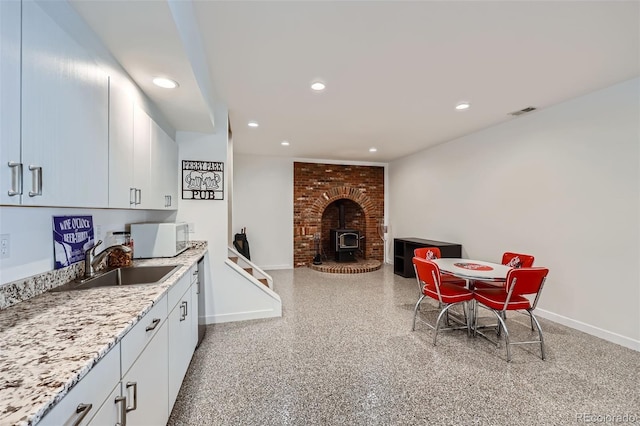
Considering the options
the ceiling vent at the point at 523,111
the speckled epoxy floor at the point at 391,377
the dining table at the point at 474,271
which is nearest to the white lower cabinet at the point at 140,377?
the speckled epoxy floor at the point at 391,377

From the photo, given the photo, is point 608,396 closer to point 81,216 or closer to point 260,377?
point 260,377

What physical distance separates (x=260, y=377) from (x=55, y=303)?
4.67 feet

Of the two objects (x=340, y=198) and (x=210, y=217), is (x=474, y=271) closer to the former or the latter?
(x=210, y=217)

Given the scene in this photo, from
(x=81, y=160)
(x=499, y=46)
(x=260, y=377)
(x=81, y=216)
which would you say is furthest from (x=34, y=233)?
(x=499, y=46)

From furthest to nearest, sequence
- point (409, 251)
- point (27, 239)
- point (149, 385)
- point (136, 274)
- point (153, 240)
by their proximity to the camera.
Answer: point (409, 251)
point (153, 240)
point (136, 274)
point (27, 239)
point (149, 385)

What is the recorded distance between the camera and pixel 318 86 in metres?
2.71

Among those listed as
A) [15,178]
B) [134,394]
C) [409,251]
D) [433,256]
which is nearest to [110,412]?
[134,394]

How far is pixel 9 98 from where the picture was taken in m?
0.87

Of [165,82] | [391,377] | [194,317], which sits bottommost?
Result: [391,377]

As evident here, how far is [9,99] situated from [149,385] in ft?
4.12

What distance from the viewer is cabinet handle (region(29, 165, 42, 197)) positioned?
0.95 m

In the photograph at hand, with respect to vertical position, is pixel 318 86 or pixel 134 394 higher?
pixel 318 86

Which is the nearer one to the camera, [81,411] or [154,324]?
[81,411]

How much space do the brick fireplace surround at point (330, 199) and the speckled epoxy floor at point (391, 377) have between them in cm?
312
